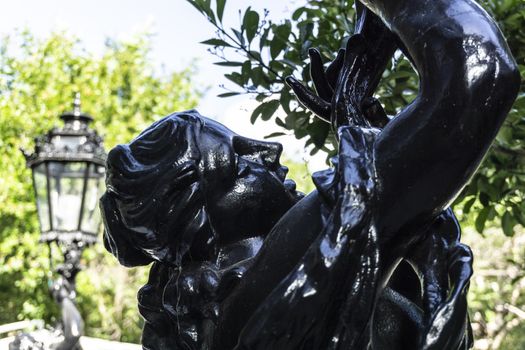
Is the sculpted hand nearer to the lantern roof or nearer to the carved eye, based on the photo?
the carved eye

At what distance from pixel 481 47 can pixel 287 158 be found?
Result: 2461 centimetres

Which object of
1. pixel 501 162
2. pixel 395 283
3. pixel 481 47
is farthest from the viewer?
pixel 501 162

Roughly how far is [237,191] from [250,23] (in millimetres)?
1407

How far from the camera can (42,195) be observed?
27.0ft

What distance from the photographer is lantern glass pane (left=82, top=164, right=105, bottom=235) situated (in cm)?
796

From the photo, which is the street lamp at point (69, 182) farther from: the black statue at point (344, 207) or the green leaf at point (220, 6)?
the black statue at point (344, 207)

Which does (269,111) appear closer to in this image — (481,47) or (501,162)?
(501,162)

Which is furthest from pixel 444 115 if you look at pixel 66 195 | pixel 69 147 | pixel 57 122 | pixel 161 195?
pixel 57 122

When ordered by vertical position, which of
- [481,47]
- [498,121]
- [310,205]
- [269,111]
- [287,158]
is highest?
[481,47]

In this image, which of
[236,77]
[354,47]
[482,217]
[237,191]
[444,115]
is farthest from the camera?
[482,217]

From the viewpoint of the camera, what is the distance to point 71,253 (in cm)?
765

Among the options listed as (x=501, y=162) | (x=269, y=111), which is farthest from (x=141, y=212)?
(x=501, y=162)

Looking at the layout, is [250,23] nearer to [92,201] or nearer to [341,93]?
[341,93]

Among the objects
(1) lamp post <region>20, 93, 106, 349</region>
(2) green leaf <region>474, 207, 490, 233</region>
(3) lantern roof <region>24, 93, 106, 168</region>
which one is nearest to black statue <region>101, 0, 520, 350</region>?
(2) green leaf <region>474, 207, 490, 233</region>
